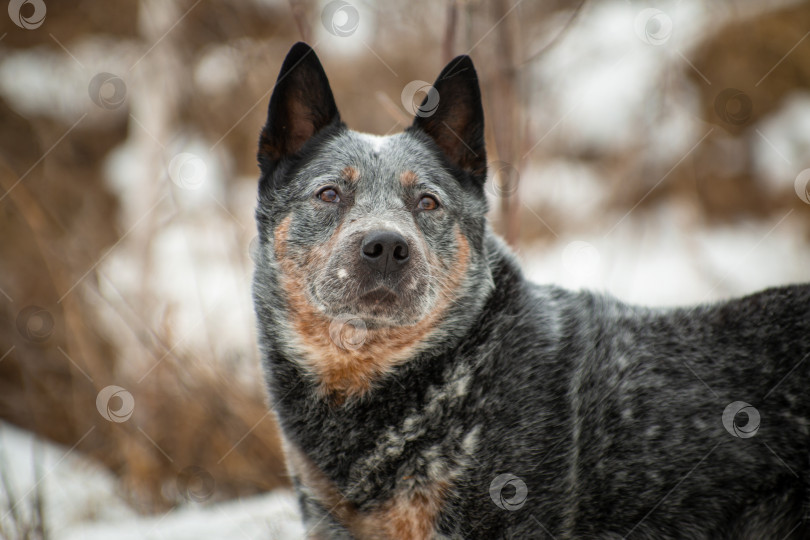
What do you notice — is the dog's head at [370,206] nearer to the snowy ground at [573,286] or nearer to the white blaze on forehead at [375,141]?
the white blaze on forehead at [375,141]

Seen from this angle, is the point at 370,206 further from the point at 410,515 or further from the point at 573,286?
the point at 573,286

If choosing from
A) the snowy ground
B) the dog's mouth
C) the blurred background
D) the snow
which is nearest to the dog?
the dog's mouth

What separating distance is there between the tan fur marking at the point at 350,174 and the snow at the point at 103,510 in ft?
5.73

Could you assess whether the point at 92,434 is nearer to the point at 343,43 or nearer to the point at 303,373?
the point at 303,373

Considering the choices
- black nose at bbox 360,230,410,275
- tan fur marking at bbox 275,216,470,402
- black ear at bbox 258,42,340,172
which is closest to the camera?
black nose at bbox 360,230,410,275

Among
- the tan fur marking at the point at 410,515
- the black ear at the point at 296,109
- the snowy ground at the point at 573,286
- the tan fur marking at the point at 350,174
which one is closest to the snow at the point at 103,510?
the snowy ground at the point at 573,286

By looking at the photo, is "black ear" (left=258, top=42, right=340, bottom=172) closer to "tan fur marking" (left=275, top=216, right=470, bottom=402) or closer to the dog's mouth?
"tan fur marking" (left=275, top=216, right=470, bottom=402)

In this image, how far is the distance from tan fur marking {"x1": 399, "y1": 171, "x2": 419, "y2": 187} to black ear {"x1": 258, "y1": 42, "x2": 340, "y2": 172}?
502 millimetres

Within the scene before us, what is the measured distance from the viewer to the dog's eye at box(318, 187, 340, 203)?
2840mm

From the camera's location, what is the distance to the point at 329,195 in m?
2.85

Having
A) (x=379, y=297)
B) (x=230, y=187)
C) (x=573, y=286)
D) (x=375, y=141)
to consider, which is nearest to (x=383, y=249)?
(x=379, y=297)

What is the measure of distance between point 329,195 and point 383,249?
22.0 inches

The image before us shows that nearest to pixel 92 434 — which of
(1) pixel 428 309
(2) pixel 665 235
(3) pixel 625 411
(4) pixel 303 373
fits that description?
(4) pixel 303 373

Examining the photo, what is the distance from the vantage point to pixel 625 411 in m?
2.41
